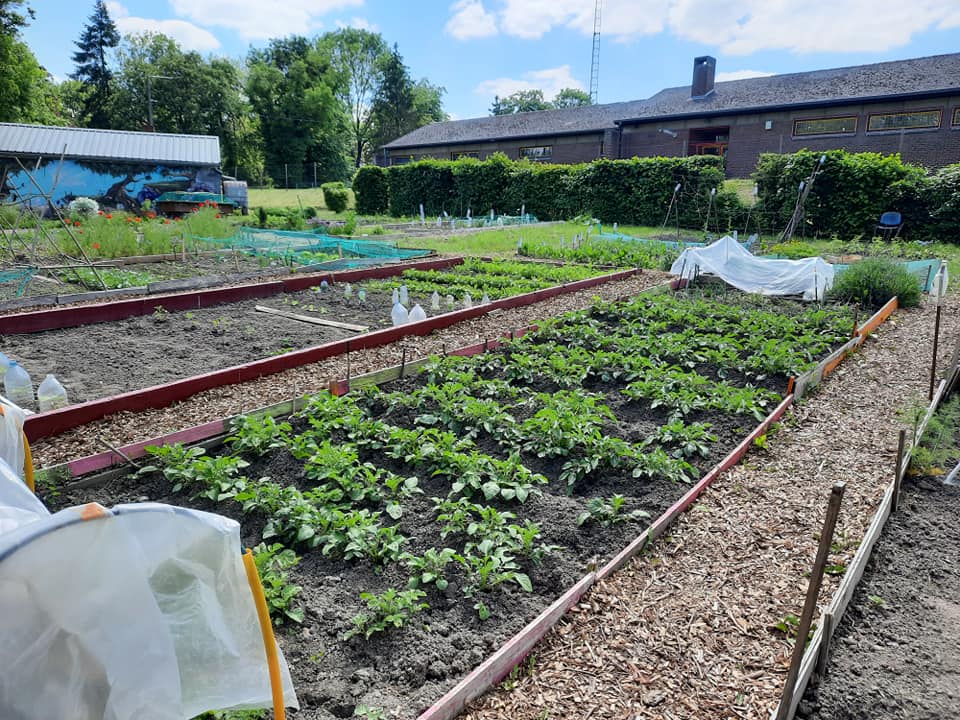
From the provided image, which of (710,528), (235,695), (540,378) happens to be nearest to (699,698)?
(710,528)

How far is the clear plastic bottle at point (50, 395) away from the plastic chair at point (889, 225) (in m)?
18.5

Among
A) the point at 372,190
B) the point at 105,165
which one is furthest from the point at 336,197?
the point at 105,165

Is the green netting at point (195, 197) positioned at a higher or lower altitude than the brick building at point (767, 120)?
lower

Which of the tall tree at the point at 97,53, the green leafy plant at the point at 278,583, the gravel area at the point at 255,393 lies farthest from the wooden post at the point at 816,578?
the tall tree at the point at 97,53

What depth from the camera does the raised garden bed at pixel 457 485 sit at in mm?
2678

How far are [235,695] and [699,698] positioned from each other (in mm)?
1755

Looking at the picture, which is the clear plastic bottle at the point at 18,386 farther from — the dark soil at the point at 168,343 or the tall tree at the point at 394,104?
the tall tree at the point at 394,104

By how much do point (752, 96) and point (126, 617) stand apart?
103ft

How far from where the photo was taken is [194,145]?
2589 centimetres

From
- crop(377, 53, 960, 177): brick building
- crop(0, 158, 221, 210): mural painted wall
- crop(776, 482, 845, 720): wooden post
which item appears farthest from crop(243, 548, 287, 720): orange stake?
crop(377, 53, 960, 177): brick building

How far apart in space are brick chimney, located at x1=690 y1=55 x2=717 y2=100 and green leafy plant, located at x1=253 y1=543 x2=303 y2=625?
31.4 metres

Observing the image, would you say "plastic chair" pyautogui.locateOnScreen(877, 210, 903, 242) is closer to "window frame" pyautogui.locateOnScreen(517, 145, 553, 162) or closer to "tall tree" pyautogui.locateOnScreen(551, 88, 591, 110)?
"window frame" pyautogui.locateOnScreen(517, 145, 553, 162)

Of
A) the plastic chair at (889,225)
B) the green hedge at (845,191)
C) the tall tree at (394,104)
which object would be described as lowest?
the plastic chair at (889,225)

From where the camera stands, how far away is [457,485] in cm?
373
